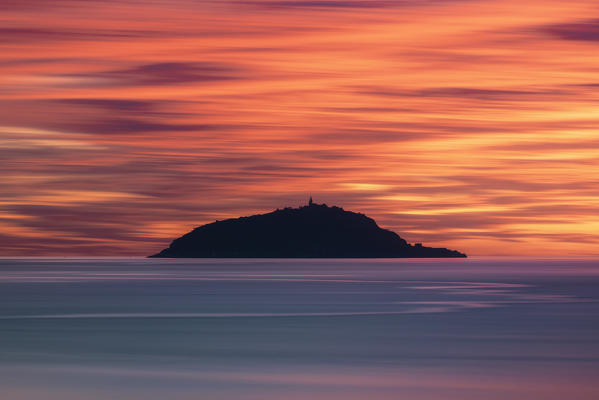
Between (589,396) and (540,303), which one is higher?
(540,303)

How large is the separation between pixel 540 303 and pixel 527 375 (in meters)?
41.4

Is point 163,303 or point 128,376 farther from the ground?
point 163,303

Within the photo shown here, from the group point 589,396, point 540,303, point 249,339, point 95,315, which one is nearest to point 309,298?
point 540,303

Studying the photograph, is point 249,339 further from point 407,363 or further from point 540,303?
point 540,303

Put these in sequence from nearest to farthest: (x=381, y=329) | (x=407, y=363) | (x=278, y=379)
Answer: (x=278, y=379), (x=407, y=363), (x=381, y=329)

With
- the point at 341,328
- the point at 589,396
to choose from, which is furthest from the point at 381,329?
the point at 589,396

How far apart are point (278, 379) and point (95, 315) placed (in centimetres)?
3000

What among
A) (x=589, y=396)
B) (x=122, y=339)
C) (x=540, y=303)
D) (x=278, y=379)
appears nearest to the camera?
(x=589, y=396)

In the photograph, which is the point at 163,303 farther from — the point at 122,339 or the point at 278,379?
the point at 278,379

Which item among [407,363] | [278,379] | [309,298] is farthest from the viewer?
[309,298]

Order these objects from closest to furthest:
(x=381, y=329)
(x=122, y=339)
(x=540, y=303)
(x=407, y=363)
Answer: (x=407, y=363), (x=122, y=339), (x=381, y=329), (x=540, y=303)

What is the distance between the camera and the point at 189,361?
34.1 m

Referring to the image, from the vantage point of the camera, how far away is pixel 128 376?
98.2 feet

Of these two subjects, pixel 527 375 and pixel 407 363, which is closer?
pixel 527 375
